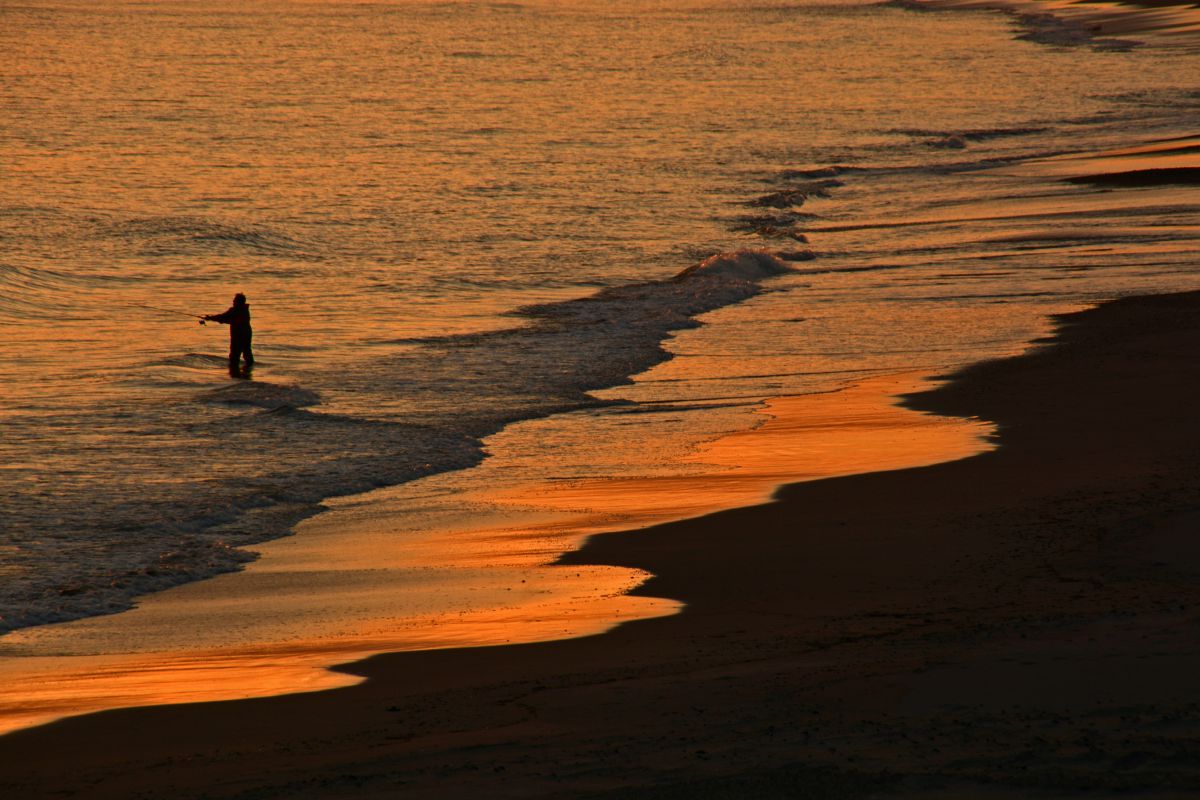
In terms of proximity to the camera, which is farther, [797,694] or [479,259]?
[479,259]

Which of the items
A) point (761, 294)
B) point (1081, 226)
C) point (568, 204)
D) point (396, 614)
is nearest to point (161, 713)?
point (396, 614)

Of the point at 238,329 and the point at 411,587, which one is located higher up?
the point at 238,329

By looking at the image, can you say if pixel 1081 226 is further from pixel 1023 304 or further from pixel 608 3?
pixel 608 3

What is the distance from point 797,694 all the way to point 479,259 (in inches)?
776

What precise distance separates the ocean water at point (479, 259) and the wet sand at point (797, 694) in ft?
8.43

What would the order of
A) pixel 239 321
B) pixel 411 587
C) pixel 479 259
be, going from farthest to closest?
pixel 479 259, pixel 239 321, pixel 411 587

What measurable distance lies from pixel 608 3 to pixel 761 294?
110 m

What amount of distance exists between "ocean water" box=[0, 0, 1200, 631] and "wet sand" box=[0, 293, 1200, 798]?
8.43ft

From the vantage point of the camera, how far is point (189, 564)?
884 centimetres

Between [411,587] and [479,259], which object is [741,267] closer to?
[479,259]

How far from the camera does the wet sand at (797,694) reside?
5.04 m

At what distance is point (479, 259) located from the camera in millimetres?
24984

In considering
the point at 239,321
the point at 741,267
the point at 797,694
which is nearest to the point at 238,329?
the point at 239,321

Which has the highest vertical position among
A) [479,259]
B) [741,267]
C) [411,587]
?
[741,267]
